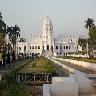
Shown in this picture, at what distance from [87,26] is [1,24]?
5008cm

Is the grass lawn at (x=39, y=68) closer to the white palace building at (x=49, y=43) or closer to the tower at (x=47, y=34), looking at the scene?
the white palace building at (x=49, y=43)

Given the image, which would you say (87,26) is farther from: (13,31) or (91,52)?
(13,31)

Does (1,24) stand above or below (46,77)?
above

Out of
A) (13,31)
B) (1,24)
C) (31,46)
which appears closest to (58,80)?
(1,24)

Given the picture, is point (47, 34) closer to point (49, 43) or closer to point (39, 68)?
point (49, 43)

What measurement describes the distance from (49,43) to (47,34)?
430 centimetres

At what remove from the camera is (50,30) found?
563 ft

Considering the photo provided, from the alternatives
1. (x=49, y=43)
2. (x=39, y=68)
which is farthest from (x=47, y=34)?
(x=39, y=68)

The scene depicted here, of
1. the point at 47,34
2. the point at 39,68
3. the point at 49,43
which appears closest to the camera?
the point at 39,68

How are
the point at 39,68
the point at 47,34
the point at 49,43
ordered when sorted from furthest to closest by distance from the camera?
the point at 49,43, the point at 47,34, the point at 39,68

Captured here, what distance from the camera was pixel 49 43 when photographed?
17288 centimetres

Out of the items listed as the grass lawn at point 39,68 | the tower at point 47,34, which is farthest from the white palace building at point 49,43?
the grass lawn at point 39,68

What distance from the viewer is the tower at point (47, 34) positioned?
169075 millimetres

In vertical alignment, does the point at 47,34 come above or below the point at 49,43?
above
